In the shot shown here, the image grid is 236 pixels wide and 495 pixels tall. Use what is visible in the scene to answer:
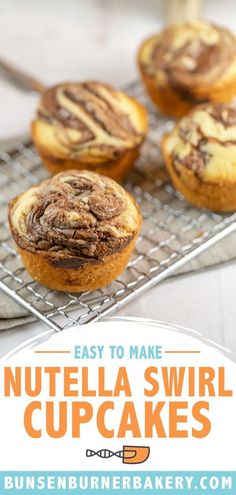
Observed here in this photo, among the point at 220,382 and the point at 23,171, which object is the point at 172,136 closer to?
the point at 23,171

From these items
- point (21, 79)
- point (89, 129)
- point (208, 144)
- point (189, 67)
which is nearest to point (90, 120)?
point (89, 129)

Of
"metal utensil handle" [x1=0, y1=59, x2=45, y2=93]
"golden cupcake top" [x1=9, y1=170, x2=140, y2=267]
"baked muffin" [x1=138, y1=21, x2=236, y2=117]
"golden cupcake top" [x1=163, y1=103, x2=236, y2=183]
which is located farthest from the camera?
"metal utensil handle" [x1=0, y1=59, x2=45, y2=93]

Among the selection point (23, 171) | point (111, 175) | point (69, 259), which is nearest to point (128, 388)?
point (69, 259)

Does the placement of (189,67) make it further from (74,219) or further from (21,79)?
(74,219)

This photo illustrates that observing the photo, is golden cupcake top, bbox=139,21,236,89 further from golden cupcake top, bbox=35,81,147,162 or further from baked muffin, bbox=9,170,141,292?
baked muffin, bbox=9,170,141,292

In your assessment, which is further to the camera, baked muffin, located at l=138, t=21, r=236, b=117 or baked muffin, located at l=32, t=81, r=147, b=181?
baked muffin, located at l=138, t=21, r=236, b=117

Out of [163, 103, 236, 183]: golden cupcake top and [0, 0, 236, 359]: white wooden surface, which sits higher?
[0, 0, 236, 359]: white wooden surface

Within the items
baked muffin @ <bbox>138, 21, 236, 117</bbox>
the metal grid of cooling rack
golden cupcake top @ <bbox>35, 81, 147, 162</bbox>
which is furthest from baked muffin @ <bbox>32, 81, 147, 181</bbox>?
baked muffin @ <bbox>138, 21, 236, 117</bbox>
